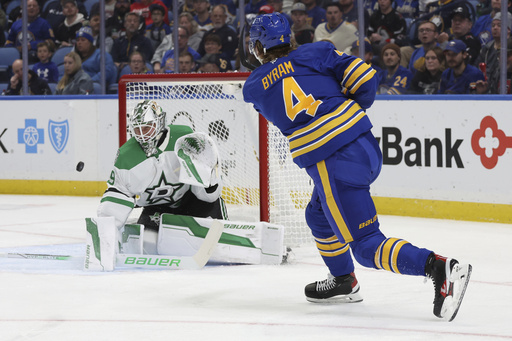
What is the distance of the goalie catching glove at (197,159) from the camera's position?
419cm

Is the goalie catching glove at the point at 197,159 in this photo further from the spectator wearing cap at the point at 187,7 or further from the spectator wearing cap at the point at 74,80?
the spectator wearing cap at the point at 74,80

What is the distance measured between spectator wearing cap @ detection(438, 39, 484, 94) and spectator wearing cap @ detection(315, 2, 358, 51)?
2.40 ft

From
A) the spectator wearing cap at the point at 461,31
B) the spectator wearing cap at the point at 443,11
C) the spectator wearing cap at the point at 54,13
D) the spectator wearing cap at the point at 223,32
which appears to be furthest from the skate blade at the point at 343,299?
the spectator wearing cap at the point at 54,13

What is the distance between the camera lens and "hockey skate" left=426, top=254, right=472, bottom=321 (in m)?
2.70

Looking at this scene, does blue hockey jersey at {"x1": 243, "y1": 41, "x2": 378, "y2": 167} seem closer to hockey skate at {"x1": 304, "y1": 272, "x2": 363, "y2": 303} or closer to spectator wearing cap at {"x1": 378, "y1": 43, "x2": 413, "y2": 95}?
hockey skate at {"x1": 304, "y1": 272, "x2": 363, "y2": 303}

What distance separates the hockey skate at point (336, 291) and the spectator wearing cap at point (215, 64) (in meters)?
4.43

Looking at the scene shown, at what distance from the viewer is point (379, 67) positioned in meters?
6.65

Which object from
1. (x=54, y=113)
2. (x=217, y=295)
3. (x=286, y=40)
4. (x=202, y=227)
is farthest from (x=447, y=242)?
(x=54, y=113)

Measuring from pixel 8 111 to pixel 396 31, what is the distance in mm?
3430

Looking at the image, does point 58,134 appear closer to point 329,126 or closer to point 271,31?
point 271,31

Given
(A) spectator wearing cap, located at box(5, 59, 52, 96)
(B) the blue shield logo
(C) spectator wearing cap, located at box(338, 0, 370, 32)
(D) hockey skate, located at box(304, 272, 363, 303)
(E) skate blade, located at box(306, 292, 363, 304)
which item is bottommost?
(E) skate blade, located at box(306, 292, 363, 304)

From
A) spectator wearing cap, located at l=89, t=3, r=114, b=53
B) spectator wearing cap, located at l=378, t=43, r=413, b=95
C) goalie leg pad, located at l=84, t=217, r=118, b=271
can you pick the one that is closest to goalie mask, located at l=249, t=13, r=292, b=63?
goalie leg pad, located at l=84, t=217, r=118, b=271

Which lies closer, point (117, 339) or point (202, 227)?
point (117, 339)

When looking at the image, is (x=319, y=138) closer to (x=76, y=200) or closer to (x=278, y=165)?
(x=278, y=165)
